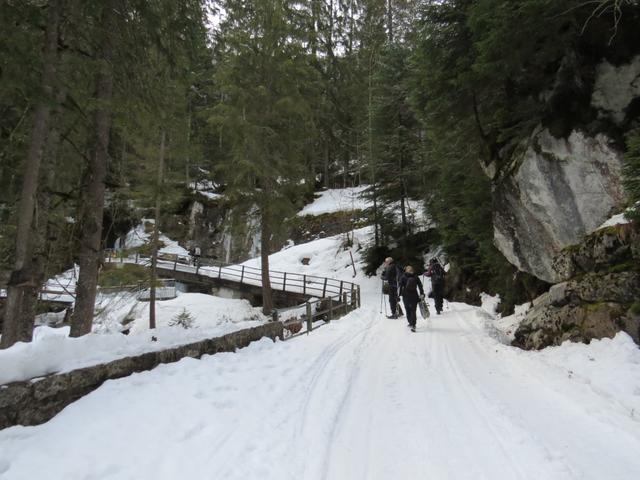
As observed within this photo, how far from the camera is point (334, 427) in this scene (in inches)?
144

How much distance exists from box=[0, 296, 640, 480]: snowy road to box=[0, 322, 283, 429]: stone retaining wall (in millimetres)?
118

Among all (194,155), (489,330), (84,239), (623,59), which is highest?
(623,59)

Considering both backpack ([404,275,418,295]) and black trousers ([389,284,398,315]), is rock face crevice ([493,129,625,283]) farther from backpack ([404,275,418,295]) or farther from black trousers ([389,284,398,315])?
black trousers ([389,284,398,315])

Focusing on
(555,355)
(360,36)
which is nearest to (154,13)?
(555,355)

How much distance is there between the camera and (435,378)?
205 inches

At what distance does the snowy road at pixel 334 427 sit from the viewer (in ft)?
9.25

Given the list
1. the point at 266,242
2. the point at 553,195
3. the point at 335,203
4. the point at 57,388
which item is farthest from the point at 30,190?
the point at 335,203

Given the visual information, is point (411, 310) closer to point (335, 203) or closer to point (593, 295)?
point (593, 295)

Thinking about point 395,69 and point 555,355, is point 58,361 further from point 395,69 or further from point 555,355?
point 395,69

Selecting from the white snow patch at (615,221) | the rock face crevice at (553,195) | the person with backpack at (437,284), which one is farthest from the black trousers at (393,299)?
the white snow patch at (615,221)

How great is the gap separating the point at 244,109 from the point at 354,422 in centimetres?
1361

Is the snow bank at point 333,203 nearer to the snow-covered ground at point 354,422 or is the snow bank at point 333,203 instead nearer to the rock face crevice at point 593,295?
the rock face crevice at point 593,295

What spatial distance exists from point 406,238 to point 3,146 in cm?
1918

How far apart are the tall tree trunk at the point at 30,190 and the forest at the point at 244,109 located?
17 millimetres
